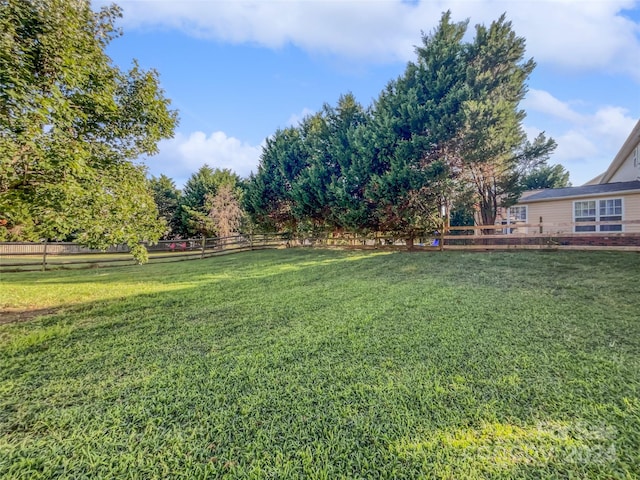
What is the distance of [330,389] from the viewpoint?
2.22 m

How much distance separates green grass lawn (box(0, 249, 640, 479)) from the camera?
156 cm

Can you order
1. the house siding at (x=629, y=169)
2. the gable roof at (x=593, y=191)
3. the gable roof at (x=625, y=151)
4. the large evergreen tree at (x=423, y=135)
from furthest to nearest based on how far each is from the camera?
the gable roof at (x=593, y=191) → the house siding at (x=629, y=169) → the large evergreen tree at (x=423, y=135) → the gable roof at (x=625, y=151)

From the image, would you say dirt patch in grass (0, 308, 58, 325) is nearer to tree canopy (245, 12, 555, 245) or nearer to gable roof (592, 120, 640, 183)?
tree canopy (245, 12, 555, 245)

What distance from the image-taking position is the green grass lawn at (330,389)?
156 cm

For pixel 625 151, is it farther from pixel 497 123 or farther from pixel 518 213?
pixel 497 123

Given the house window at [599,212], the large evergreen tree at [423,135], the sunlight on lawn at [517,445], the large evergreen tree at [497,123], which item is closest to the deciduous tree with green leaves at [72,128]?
the sunlight on lawn at [517,445]

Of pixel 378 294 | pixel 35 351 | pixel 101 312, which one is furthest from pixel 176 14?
pixel 378 294

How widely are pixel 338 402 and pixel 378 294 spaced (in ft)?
Result: 10.8

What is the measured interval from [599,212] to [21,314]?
744 inches

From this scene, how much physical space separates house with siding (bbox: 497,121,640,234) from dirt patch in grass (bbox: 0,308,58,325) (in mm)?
12506

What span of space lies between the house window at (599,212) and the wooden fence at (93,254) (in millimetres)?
15215

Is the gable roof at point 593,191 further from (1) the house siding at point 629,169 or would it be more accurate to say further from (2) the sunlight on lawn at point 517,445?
(2) the sunlight on lawn at point 517,445

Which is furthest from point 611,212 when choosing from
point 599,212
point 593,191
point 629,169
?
point 629,169

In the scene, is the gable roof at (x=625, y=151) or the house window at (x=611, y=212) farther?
the house window at (x=611, y=212)
